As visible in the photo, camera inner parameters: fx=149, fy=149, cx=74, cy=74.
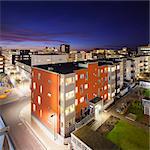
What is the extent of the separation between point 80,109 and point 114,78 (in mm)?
13695

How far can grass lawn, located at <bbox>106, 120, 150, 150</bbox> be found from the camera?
1808 cm

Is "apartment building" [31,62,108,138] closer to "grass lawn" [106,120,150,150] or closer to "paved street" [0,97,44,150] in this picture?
"paved street" [0,97,44,150]

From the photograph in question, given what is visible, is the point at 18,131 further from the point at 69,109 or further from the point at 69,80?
the point at 69,80

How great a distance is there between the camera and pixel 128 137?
19875 mm

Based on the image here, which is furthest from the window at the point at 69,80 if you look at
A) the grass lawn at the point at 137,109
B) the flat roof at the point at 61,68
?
the grass lawn at the point at 137,109

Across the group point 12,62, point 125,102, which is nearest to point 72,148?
point 125,102

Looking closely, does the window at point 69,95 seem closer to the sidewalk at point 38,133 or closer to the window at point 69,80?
the window at point 69,80

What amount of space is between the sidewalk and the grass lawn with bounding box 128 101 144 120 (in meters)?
14.7

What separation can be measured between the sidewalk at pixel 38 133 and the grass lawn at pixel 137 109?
14.7 m

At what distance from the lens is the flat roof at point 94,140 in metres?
14.9

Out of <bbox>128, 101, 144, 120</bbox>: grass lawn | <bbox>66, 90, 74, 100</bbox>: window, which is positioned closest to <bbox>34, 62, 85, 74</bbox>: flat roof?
<bbox>66, 90, 74, 100</bbox>: window

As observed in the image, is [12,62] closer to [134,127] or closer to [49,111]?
[49,111]

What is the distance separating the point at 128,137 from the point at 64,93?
408 inches

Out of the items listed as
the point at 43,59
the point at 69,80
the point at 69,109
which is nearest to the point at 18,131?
the point at 69,109
